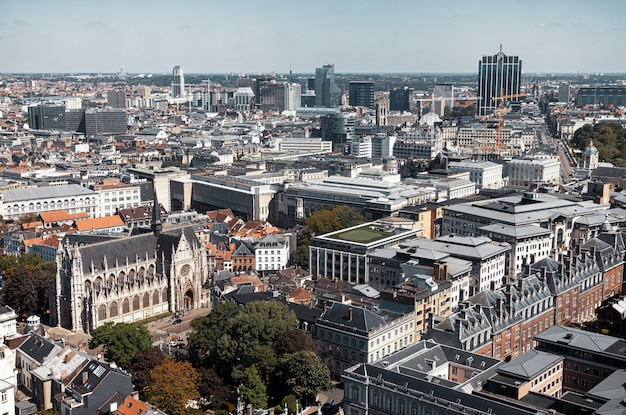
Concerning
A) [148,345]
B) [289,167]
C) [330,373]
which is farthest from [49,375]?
[289,167]

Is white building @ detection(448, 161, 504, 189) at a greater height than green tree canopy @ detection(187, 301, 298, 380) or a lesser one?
greater

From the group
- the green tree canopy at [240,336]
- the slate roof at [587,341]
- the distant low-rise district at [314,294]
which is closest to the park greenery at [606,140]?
the distant low-rise district at [314,294]

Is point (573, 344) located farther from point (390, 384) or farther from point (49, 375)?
point (49, 375)

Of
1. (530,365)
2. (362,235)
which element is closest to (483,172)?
(362,235)

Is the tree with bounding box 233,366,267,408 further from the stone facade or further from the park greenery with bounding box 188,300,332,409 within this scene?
the stone facade

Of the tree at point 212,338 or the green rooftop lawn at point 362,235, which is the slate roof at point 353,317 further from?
the green rooftop lawn at point 362,235

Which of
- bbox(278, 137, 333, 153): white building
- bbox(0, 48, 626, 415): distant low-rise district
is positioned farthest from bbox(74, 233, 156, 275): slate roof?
bbox(278, 137, 333, 153): white building
